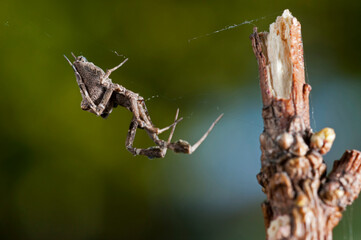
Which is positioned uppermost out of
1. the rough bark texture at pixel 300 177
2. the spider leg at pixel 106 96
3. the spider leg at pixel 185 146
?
the spider leg at pixel 106 96

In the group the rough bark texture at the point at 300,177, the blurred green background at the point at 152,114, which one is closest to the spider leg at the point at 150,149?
the rough bark texture at the point at 300,177

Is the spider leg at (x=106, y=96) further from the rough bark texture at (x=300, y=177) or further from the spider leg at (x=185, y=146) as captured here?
the rough bark texture at (x=300, y=177)

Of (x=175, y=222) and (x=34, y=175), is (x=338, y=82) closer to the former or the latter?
(x=175, y=222)

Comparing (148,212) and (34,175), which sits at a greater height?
(34,175)

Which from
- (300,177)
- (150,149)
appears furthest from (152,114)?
(300,177)

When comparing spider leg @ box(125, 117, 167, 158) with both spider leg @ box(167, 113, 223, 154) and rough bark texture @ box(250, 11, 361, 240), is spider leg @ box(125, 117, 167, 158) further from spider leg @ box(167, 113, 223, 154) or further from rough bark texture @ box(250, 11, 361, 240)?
rough bark texture @ box(250, 11, 361, 240)

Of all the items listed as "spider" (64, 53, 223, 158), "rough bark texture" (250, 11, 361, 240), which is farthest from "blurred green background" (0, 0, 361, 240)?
"rough bark texture" (250, 11, 361, 240)

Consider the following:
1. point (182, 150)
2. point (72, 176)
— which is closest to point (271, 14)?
point (182, 150)
